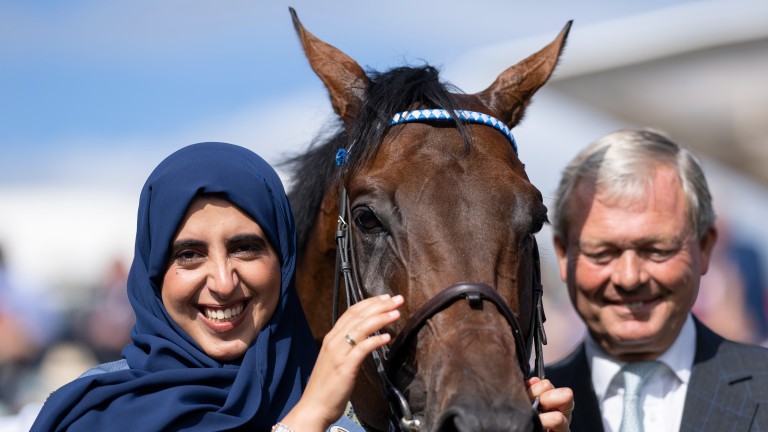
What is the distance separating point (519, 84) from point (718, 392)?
1348 mm

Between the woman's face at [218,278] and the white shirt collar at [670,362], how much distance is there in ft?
4.76

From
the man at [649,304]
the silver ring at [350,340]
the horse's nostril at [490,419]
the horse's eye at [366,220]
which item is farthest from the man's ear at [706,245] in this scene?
the silver ring at [350,340]

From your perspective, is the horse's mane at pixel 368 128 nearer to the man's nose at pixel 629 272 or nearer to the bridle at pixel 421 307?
the bridle at pixel 421 307

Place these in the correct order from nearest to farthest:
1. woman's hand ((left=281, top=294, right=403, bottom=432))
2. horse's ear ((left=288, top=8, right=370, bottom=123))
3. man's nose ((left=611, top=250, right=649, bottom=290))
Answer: woman's hand ((left=281, top=294, right=403, bottom=432)), horse's ear ((left=288, top=8, right=370, bottom=123)), man's nose ((left=611, top=250, right=649, bottom=290))

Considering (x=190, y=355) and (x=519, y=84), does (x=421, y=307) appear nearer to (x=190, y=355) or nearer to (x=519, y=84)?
(x=190, y=355)

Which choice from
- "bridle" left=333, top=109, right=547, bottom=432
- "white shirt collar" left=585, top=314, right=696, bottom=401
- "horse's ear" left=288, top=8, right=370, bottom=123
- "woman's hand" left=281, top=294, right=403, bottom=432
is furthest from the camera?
"white shirt collar" left=585, top=314, right=696, bottom=401

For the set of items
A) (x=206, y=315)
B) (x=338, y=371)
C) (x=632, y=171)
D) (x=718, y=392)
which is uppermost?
(x=632, y=171)

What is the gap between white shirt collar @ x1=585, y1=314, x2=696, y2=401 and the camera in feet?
10.8

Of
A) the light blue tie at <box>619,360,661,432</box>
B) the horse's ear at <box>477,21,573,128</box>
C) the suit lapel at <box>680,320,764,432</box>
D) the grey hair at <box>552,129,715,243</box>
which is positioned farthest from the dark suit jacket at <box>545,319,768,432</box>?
the horse's ear at <box>477,21,573,128</box>

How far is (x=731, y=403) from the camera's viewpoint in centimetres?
314

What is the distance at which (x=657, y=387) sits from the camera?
330 centimetres

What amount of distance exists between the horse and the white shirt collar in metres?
0.72

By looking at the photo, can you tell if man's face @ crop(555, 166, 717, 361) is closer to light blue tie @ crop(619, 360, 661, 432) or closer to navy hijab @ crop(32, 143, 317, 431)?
light blue tie @ crop(619, 360, 661, 432)

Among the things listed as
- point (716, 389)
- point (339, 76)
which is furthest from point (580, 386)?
point (339, 76)
